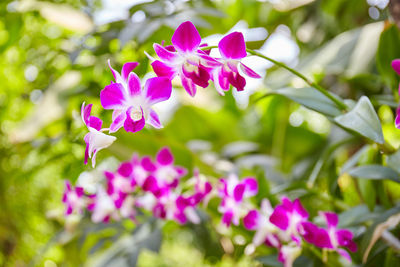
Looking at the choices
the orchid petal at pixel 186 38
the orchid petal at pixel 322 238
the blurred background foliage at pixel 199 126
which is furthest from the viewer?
the blurred background foliage at pixel 199 126

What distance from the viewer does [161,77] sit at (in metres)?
0.27

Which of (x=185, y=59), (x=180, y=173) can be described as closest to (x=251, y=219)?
(x=180, y=173)

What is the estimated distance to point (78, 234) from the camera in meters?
0.72

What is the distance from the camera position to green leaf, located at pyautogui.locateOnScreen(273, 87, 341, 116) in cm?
35

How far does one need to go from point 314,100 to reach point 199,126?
673mm

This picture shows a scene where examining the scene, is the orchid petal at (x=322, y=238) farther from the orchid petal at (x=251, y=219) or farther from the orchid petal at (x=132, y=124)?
the orchid petal at (x=132, y=124)

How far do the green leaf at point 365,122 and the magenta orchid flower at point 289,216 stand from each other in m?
0.10

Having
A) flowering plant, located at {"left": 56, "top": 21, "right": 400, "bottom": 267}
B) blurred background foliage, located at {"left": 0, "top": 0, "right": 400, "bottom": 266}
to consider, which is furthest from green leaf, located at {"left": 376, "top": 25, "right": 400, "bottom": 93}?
flowering plant, located at {"left": 56, "top": 21, "right": 400, "bottom": 267}

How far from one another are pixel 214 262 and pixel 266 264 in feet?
1.40

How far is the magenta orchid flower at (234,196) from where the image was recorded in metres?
0.42

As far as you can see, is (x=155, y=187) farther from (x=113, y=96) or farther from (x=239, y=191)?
(x=113, y=96)

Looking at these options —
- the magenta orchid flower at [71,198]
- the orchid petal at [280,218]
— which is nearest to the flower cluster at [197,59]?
the orchid petal at [280,218]

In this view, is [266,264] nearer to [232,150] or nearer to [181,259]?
[232,150]

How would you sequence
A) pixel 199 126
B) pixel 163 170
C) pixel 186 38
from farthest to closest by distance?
1. pixel 199 126
2. pixel 163 170
3. pixel 186 38
